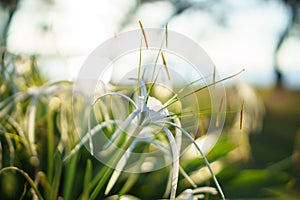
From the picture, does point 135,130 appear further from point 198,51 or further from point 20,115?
point 20,115

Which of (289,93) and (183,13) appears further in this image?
(289,93)

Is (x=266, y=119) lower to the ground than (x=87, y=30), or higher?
lower

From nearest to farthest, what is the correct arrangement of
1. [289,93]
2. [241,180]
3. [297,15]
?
[241,180], [297,15], [289,93]

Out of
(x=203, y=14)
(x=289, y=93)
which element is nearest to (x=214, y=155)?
(x=203, y=14)

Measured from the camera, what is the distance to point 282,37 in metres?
6.95

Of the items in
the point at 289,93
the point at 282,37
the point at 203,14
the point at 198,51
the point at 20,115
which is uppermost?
the point at 198,51

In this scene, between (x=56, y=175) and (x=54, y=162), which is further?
(x=54, y=162)

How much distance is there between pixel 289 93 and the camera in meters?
8.05

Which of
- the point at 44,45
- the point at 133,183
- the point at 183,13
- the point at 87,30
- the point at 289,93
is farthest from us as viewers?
the point at 289,93

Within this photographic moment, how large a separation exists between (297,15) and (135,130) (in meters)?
6.80

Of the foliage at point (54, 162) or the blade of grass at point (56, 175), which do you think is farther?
the foliage at point (54, 162)

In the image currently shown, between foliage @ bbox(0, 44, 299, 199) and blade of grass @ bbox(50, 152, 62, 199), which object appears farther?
foliage @ bbox(0, 44, 299, 199)

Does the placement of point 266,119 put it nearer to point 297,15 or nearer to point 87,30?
point 297,15

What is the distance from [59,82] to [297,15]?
21.5 ft
